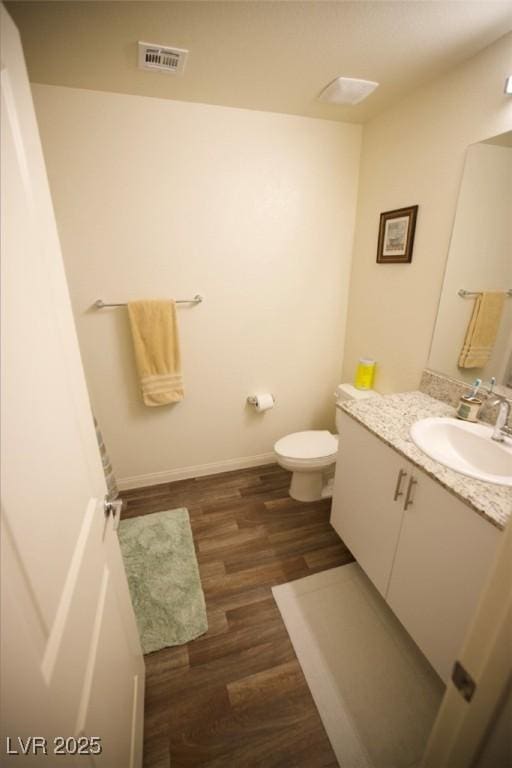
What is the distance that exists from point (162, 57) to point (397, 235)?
4.50 feet

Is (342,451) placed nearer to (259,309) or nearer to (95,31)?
(259,309)

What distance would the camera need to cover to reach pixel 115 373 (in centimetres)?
197

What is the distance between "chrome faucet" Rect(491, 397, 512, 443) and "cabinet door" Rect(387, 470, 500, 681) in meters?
0.39

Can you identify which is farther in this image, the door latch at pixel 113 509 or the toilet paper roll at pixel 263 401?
the toilet paper roll at pixel 263 401

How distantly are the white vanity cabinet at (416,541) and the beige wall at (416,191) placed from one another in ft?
2.24

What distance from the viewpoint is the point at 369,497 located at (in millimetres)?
1401

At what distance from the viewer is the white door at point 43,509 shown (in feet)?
1.55

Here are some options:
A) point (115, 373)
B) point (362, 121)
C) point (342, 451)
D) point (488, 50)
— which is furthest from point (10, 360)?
point (362, 121)

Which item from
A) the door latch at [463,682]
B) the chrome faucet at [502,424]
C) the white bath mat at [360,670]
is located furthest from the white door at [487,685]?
the chrome faucet at [502,424]

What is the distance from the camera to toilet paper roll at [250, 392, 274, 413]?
2.26 meters

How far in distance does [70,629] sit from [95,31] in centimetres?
184

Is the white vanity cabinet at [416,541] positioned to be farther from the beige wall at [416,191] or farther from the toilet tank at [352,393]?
the beige wall at [416,191]

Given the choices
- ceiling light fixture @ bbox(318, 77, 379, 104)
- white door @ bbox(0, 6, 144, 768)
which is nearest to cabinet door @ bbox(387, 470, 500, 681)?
white door @ bbox(0, 6, 144, 768)

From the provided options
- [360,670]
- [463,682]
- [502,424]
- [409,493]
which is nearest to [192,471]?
[360,670]
